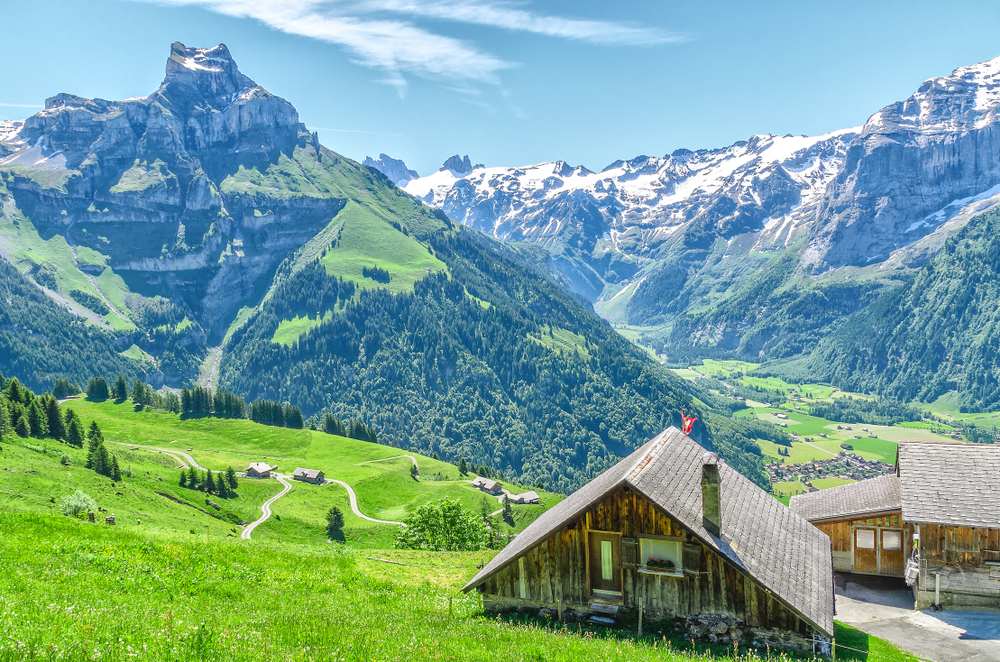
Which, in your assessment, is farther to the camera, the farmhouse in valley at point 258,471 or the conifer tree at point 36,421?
the farmhouse in valley at point 258,471

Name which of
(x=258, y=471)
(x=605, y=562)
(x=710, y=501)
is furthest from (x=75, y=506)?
(x=258, y=471)

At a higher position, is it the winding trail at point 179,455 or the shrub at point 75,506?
the shrub at point 75,506

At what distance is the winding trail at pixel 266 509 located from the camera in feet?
256

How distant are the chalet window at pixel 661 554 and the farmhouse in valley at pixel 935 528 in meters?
18.5

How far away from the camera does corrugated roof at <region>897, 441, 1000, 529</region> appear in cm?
3206

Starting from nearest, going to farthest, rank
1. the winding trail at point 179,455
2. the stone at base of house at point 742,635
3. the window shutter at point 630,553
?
the stone at base of house at point 742,635
the window shutter at point 630,553
the winding trail at point 179,455

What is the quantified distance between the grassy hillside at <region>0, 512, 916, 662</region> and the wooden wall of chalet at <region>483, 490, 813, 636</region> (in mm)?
1221

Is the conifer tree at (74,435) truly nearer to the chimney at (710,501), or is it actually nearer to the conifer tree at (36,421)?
the conifer tree at (36,421)

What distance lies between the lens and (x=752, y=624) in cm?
2270

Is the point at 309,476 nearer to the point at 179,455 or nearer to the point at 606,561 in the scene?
the point at 179,455

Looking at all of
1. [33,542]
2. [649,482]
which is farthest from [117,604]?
[649,482]

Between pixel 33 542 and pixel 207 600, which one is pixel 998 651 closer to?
pixel 207 600

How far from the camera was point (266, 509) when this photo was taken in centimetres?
9431

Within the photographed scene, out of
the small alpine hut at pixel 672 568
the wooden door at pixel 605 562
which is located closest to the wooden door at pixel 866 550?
the small alpine hut at pixel 672 568
